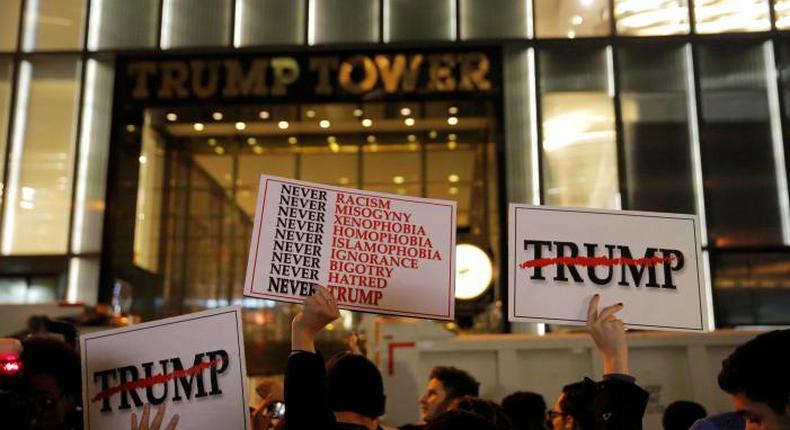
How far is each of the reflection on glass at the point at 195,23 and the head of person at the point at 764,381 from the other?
12681mm

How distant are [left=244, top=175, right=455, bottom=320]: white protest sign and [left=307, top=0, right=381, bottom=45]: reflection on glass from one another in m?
10.5

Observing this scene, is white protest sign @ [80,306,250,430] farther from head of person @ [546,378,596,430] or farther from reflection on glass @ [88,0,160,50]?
reflection on glass @ [88,0,160,50]

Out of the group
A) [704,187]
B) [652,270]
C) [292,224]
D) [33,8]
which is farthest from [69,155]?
[652,270]

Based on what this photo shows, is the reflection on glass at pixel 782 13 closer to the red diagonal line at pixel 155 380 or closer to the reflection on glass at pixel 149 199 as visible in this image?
the reflection on glass at pixel 149 199

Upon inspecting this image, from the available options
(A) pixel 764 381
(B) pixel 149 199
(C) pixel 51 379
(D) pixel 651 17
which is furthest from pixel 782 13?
(C) pixel 51 379

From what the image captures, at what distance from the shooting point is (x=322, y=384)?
2.93 metres

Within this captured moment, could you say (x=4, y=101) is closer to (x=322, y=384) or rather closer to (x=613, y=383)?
(x=322, y=384)

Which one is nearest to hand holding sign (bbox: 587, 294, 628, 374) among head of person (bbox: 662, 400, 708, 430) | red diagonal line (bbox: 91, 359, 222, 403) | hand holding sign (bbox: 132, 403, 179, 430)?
red diagonal line (bbox: 91, 359, 222, 403)

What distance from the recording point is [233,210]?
59.0 feet

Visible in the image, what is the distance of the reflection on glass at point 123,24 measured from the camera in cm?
1428

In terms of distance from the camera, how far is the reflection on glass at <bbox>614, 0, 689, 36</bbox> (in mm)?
14039

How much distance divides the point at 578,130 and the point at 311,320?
11243mm

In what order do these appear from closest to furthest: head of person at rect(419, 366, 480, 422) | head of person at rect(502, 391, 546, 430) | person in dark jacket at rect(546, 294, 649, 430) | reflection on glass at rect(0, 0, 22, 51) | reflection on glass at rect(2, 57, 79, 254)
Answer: person in dark jacket at rect(546, 294, 649, 430)
head of person at rect(502, 391, 546, 430)
head of person at rect(419, 366, 480, 422)
reflection on glass at rect(2, 57, 79, 254)
reflection on glass at rect(0, 0, 22, 51)

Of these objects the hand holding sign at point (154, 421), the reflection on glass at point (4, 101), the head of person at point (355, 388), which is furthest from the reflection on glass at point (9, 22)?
the head of person at point (355, 388)
